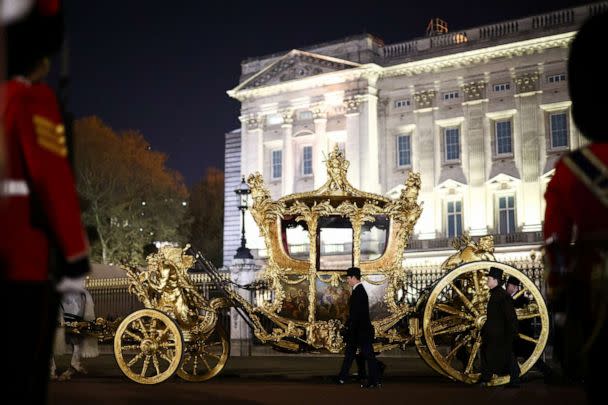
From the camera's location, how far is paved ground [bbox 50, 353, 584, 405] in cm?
947

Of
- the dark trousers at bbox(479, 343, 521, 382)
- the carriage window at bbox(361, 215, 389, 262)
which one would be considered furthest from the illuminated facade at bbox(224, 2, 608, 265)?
the dark trousers at bbox(479, 343, 521, 382)

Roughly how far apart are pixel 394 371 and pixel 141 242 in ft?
108

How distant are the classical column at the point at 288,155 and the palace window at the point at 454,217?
948 centimetres

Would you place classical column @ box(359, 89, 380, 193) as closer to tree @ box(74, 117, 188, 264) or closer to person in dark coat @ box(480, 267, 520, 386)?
tree @ box(74, 117, 188, 264)

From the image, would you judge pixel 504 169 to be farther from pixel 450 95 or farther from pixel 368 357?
pixel 368 357

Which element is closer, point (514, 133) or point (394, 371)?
point (394, 371)

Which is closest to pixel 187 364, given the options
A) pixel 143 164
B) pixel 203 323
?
pixel 203 323

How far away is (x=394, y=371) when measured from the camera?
14992mm

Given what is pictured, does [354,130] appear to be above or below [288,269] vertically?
above

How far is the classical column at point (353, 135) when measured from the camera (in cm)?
4625

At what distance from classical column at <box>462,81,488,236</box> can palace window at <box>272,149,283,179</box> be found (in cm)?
1185

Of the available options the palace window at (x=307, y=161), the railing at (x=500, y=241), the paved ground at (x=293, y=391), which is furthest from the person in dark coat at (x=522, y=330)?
the palace window at (x=307, y=161)

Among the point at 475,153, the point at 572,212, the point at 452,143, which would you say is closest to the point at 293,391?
the point at 572,212

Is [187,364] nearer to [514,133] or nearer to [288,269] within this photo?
[288,269]
